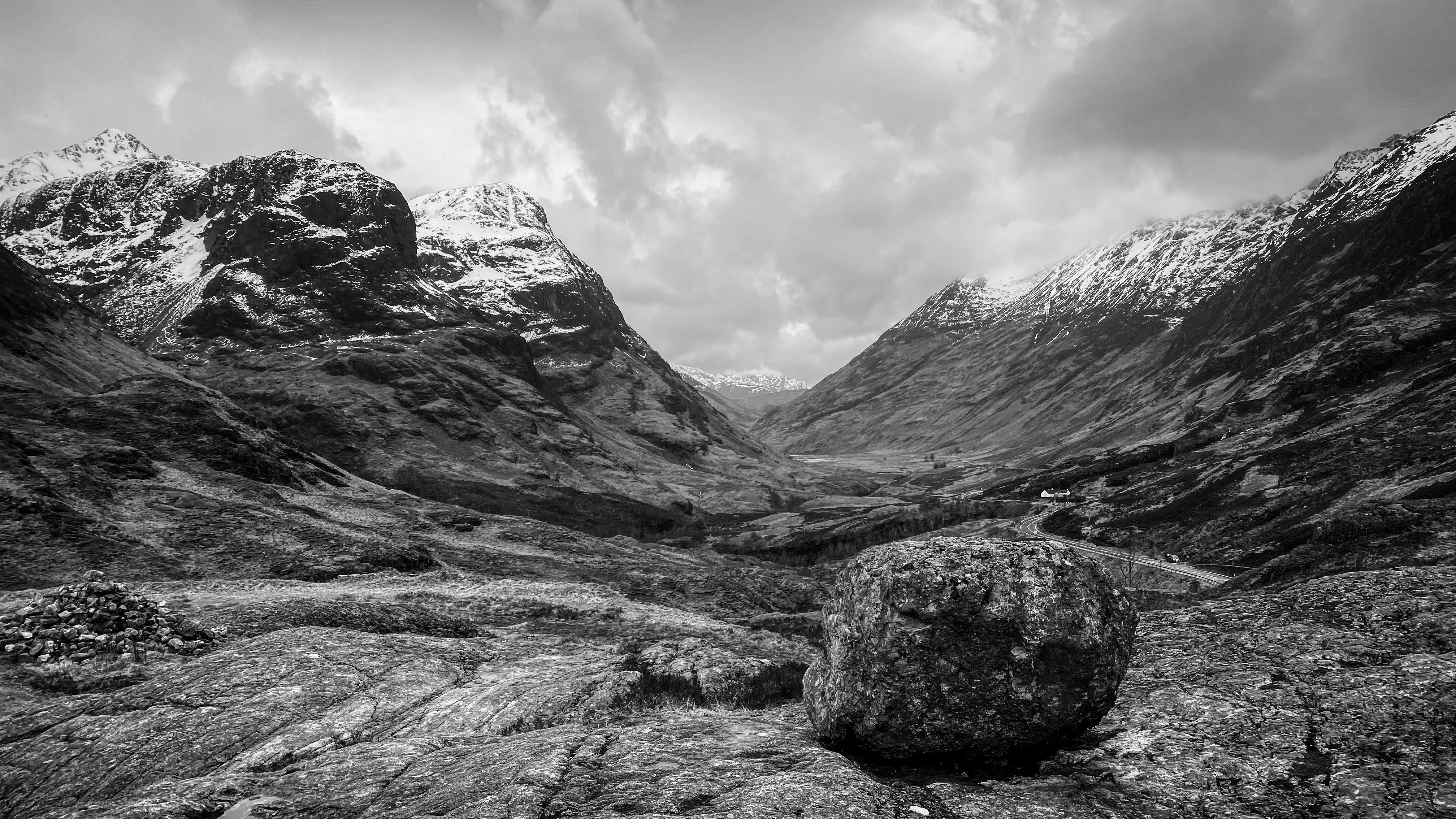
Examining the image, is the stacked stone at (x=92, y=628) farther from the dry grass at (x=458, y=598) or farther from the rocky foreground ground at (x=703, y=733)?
the dry grass at (x=458, y=598)

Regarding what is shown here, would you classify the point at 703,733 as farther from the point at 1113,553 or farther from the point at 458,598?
the point at 1113,553

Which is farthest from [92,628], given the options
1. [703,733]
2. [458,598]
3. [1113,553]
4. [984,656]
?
[1113,553]

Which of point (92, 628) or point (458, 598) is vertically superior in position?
point (458, 598)

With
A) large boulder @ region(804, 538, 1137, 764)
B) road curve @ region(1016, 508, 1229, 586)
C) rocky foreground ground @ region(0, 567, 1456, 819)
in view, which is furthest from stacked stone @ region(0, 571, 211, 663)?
road curve @ region(1016, 508, 1229, 586)

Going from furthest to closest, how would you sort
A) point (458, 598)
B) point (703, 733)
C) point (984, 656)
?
1. point (458, 598)
2. point (703, 733)
3. point (984, 656)

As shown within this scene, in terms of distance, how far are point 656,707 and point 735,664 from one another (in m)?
3.12

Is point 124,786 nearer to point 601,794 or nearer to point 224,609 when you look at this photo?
point 601,794

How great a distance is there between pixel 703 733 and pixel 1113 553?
Result: 10996 cm

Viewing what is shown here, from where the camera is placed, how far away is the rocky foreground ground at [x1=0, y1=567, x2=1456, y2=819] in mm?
11445

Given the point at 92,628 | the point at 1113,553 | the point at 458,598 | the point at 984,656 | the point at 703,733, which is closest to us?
the point at 984,656

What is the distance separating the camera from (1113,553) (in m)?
107

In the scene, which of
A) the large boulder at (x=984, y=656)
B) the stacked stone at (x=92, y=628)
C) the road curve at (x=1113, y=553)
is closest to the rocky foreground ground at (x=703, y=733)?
the large boulder at (x=984, y=656)

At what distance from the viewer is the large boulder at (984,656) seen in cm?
1310

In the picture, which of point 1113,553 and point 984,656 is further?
point 1113,553
